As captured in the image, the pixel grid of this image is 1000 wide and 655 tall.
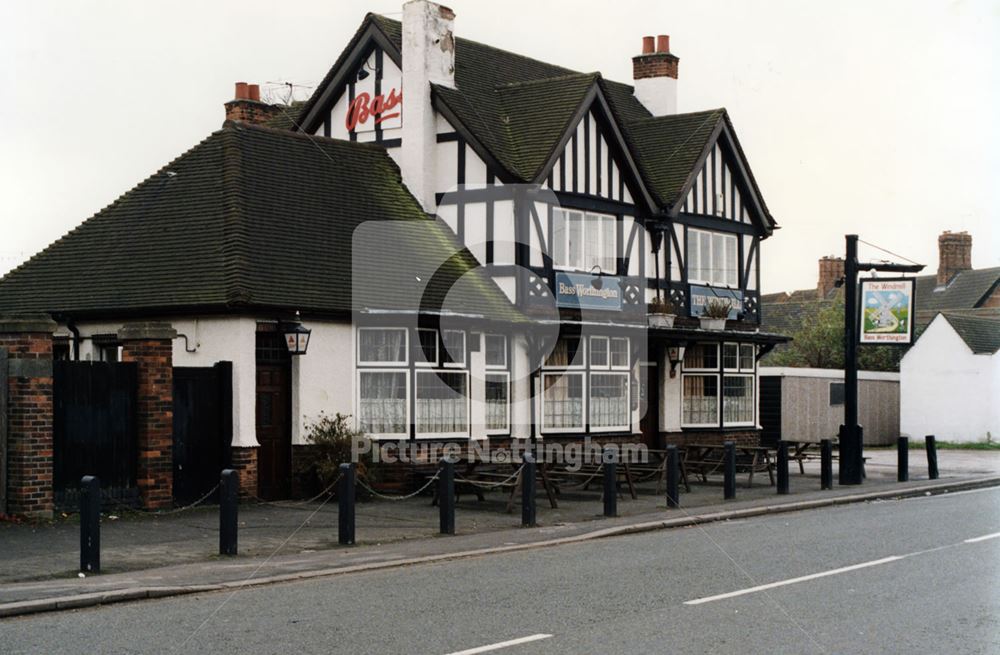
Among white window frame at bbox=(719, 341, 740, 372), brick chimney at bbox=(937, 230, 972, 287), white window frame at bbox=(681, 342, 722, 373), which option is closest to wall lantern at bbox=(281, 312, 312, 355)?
white window frame at bbox=(681, 342, 722, 373)

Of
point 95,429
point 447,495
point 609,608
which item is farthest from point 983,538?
point 95,429

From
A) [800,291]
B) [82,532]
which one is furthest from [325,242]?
[800,291]

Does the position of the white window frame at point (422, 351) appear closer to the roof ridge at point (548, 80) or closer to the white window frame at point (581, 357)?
the white window frame at point (581, 357)

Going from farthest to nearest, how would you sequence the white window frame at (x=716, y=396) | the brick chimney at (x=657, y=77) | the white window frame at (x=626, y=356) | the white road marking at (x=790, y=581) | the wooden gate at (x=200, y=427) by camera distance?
the brick chimney at (x=657, y=77) < the white window frame at (x=716, y=396) < the white window frame at (x=626, y=356) < the wooden gate at (x=200, y=427) < the white road marking at (x=790, y=581)

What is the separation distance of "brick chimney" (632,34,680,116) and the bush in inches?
647

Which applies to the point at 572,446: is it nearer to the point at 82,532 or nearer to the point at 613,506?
the point at 613,506

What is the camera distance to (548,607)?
1147 cm

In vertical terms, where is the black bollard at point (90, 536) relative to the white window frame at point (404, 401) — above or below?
below

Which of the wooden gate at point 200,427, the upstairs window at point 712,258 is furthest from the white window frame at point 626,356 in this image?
the wooden gate at point 200,427

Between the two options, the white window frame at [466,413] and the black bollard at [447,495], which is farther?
the white window frame at [466,413]

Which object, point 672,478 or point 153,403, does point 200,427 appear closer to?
point 153,403

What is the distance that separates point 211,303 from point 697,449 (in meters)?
10.8

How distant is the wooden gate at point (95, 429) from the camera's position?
60.1 feet

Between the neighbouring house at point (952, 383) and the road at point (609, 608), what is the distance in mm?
28873
